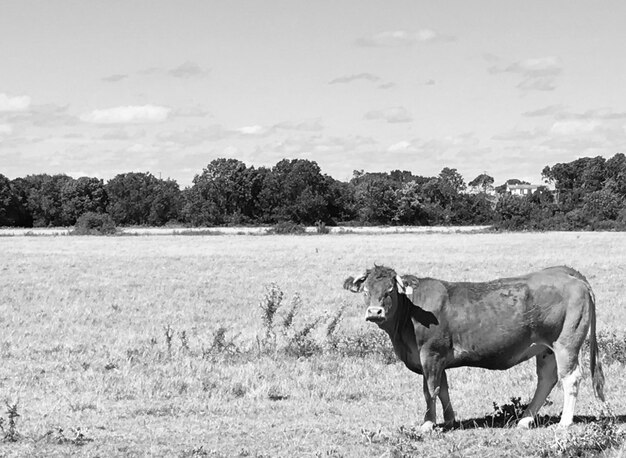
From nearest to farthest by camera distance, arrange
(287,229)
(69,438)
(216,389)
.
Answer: (69,438) → (216,389) → (287,229)

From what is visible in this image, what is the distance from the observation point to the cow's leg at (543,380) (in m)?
10.1

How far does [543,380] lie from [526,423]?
0.64 m

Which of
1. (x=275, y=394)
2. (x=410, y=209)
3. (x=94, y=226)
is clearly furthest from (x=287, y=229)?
(x=275, y=394)

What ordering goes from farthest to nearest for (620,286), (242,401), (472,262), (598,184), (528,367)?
(598,184) → (472,262) → (620,286) → (528,367) → (242,401)

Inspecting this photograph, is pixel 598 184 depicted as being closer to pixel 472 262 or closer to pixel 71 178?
pixel 71 178

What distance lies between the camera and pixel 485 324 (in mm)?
9742

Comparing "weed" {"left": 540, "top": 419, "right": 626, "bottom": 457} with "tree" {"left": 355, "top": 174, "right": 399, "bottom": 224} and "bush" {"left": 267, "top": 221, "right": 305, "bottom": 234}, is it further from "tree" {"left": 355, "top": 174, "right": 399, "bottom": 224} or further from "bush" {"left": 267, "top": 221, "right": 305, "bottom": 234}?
"tree" {"left": 355, "top": 174, "right": 399, "bottom": 224}

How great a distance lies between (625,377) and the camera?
1305 centimetres

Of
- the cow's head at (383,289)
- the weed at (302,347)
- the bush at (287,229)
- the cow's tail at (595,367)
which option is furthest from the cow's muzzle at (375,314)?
the bush at (287,229)

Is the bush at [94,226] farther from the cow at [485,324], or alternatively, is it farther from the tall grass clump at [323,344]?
the cow at [485,324]

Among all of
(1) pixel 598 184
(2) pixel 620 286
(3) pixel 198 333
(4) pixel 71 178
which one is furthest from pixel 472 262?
(1) pixel 598 184

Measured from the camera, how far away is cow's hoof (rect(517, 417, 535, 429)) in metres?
9.80

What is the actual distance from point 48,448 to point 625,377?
8.81m

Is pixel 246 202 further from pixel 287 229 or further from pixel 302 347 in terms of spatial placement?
pixel 302 347
